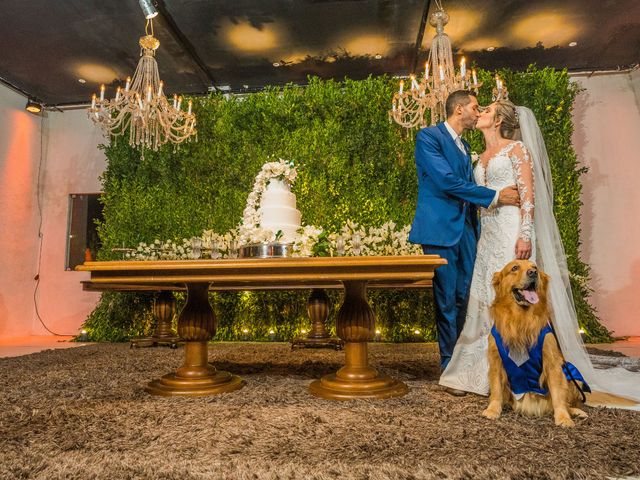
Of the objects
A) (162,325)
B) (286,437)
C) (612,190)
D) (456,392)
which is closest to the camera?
(286,437)

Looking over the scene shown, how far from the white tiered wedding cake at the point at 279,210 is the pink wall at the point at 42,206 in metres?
5.36

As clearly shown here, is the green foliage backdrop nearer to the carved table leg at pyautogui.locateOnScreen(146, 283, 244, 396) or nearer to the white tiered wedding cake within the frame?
the white tiered wedding cake

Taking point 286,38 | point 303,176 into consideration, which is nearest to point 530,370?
point 303,176

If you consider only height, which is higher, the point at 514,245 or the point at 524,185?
the point at 524,185

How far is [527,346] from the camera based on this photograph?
1.86 metres

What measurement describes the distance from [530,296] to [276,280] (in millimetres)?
1325

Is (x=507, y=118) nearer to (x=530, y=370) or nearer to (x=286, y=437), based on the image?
(x=530, y=370)

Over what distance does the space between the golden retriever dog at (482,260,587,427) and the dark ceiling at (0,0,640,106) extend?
4149 millimetres

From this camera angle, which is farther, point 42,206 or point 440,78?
point 42,206

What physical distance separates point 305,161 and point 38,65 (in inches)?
172

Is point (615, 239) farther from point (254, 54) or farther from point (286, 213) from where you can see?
point (254, 54)

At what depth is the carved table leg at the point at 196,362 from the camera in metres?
2.43

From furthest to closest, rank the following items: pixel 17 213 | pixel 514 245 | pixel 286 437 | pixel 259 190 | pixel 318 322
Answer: pixel 17 213 → pixel 318 322 → pixel 259 190 → pixel 514 245 → pixel 286 437

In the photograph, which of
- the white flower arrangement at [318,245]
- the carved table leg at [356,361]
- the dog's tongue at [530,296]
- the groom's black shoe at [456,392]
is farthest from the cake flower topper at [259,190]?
the dog's tongue at [530,296]
